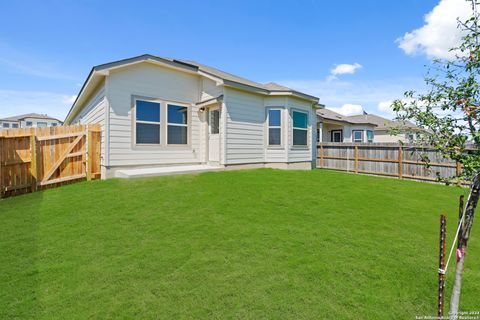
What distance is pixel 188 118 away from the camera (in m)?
10.7

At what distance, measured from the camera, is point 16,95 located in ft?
123

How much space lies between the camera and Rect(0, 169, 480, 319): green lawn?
2469mm

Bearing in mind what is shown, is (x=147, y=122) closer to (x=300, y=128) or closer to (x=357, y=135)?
(x=300, y=128)

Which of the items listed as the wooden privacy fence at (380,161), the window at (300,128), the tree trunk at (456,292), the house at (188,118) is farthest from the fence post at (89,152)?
the wooden privacy fence at (380,161)

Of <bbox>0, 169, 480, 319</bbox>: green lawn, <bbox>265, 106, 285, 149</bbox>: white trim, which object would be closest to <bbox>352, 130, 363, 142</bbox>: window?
<bbox>265, 106, 285, 149</bbox>: white trim

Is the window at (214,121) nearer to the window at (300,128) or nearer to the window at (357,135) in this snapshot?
the window at (300,128)

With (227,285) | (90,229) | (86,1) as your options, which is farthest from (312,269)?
(86,1)

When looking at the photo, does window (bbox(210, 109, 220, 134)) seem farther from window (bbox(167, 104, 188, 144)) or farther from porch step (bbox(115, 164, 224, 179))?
porch step (bbox(115, 164, 224, 179))

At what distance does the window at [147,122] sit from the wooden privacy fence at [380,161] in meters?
9.75

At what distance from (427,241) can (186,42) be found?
1407 cm

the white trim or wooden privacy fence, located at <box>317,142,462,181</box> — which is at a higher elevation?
the white trim

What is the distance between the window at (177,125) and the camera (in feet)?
32.9

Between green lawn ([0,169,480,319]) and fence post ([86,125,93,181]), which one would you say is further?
fence post ([86,125,93,181])

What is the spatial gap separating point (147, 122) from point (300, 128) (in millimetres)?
7505
